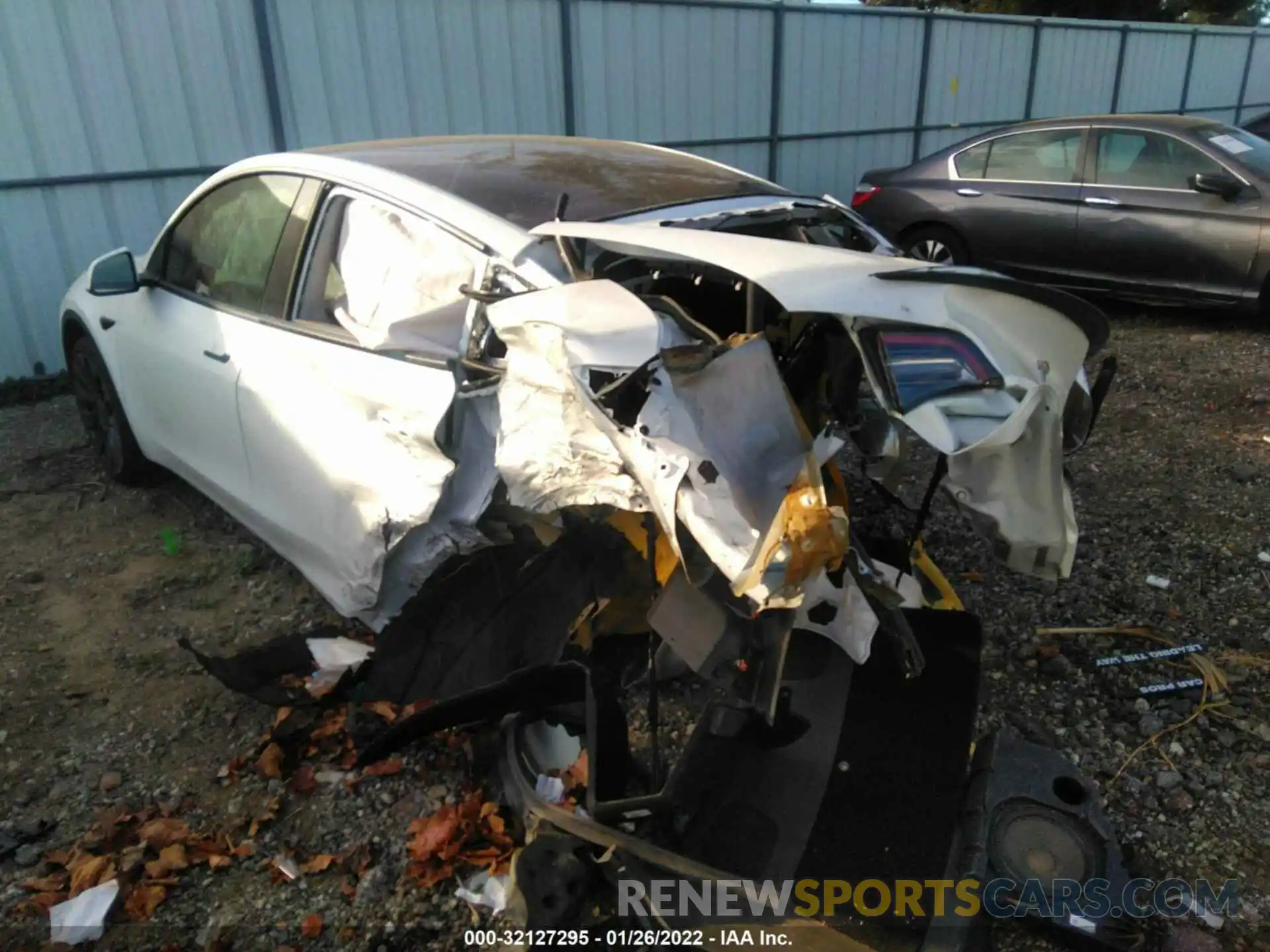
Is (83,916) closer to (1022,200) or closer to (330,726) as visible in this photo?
(330,726)

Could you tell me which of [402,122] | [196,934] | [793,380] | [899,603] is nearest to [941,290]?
[793,380]

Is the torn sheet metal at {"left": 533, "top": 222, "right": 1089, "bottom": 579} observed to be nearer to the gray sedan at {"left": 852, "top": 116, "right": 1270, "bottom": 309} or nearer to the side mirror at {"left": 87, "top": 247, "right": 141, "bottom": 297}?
the side mirror at {"left": 87, "top": 247, "right": 141, "bottom": 297}

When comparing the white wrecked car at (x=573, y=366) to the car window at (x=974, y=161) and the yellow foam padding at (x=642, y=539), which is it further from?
the car window at (x=974, y=161)

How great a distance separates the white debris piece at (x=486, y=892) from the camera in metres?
2.24

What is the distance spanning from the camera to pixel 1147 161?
22.6ft

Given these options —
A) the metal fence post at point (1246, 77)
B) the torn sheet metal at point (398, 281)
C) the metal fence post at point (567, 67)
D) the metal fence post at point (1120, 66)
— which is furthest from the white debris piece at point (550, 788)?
the metal fence post at point (1246, 77)

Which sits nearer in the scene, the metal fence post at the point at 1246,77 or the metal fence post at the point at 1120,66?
the metal fence post at the point at 1120,66

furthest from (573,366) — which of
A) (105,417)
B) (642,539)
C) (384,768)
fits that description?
(105,417)

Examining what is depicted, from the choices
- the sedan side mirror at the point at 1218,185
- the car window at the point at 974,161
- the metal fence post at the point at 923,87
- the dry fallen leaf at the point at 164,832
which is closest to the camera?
the dry fallen leaf at the point at 164,832

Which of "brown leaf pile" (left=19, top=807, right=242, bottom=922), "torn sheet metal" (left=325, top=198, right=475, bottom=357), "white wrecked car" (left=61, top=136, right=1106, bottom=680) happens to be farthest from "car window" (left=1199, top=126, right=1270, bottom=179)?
"brown leaf pile" (left=19, top=807, right=242, bottom=922)

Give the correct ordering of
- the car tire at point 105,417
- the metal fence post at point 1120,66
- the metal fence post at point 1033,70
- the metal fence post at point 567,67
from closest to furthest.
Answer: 1. the car tire at point 105,417
2. the metal fence post at point 567,67
3. the metal fence post at point 1033,70
4. the metal fence post at point 1120,66

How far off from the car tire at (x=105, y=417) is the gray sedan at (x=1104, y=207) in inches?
242

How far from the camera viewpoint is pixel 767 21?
979cm

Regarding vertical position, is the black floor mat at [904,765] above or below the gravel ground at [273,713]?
above
